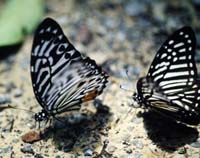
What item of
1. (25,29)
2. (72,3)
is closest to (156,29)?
(72,3)

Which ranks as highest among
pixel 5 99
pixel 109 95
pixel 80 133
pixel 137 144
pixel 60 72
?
pixel 60 72

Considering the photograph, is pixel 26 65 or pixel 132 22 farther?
pixel 132 22

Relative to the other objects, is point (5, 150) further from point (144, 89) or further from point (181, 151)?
point (181, 151)

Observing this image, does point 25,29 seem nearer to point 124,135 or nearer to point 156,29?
point 156,29

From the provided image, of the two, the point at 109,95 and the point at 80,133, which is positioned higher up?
the point at 109,95

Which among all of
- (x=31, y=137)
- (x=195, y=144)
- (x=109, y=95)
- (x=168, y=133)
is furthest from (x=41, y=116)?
(x=195, y=144)

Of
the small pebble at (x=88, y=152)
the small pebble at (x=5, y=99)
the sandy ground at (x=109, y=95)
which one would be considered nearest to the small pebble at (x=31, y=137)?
the sandy ground at (x=109, y=95)

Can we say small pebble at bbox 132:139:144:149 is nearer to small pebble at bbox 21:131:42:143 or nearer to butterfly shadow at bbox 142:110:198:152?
butterfly shadow at bbox 142:110:198:152
